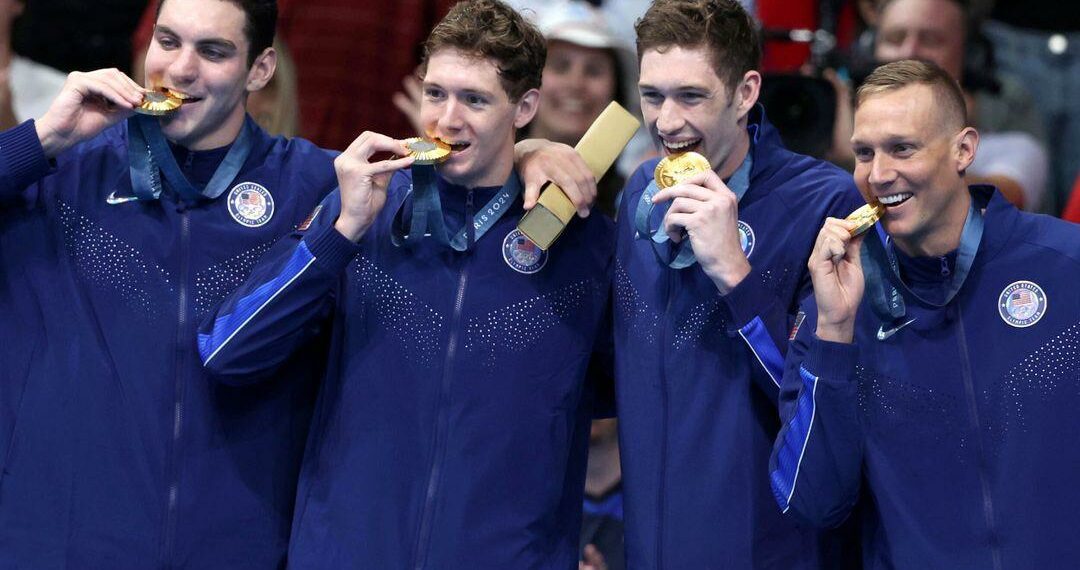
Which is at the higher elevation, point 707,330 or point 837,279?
point 837,279

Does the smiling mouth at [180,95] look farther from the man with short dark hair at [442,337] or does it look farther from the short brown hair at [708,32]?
the short brown hair at [708,32]

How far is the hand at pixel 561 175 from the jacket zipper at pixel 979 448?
1085mm

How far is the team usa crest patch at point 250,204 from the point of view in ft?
16.0

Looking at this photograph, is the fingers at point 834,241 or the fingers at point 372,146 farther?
the fingers at point 372,146

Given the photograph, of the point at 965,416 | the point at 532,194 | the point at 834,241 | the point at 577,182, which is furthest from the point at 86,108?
the point at 965,416

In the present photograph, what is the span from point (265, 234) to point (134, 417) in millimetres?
654

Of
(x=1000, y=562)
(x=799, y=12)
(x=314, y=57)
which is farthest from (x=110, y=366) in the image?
(x=799, y=12)

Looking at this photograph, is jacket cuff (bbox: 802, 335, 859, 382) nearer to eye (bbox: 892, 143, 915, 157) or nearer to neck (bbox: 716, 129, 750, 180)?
eye (bbox: 892, 143, 915, 157)

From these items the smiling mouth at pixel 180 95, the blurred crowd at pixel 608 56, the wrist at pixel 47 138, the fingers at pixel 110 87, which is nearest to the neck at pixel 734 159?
the smiling mouth at pixel 180 95

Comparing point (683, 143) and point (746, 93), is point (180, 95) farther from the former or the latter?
point (746, 93)

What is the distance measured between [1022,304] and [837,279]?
0.52 m

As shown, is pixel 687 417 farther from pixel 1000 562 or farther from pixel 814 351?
pixel 1000 562

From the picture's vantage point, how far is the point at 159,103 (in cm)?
470

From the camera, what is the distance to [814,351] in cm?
432
